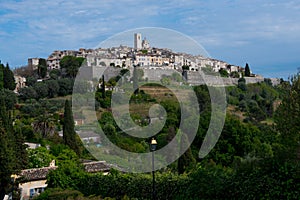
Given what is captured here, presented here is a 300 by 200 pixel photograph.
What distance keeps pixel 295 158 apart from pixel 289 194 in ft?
2.27

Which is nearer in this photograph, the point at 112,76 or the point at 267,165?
the point at 267,165

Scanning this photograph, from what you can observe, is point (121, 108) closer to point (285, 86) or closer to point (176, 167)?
point (176, 167)

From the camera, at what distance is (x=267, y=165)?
7.12m

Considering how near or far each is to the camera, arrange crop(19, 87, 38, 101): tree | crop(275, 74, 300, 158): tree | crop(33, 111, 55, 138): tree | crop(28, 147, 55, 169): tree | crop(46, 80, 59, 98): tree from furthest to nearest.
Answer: crop(46, 80, 59, 98): tree, crop(19, 87, 38, 101): tree, crop(33, 111, 55, 138): tree, crop(28, 147, 55, 169): tree, crop(275, 74, 300, 158): tree

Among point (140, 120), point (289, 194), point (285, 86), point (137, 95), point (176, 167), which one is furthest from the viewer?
point (137, 95)

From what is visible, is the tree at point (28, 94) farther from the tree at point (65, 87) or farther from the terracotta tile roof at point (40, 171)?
the terracotta tile roof at point (40, 171)

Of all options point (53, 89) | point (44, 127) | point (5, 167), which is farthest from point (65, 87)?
point (5, 167)

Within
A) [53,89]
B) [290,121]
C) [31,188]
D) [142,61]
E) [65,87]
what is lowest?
[31,188]

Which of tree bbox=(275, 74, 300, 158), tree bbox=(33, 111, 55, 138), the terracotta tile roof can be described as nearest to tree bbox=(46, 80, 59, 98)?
tree bbox=(33, 111, 55, 138)

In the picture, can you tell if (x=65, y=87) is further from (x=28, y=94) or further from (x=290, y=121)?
(x=290, y=121)

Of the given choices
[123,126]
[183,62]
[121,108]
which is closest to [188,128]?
[123,126]

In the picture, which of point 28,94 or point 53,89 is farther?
point 53,89

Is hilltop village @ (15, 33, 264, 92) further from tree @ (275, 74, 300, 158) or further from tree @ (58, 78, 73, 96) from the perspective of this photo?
tree @ (275, 74, 300, 158)

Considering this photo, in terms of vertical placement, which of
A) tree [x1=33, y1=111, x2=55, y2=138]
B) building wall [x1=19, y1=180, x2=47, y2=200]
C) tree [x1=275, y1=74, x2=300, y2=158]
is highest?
tree [x1=275, y1=74, x2=300, y2=158]
